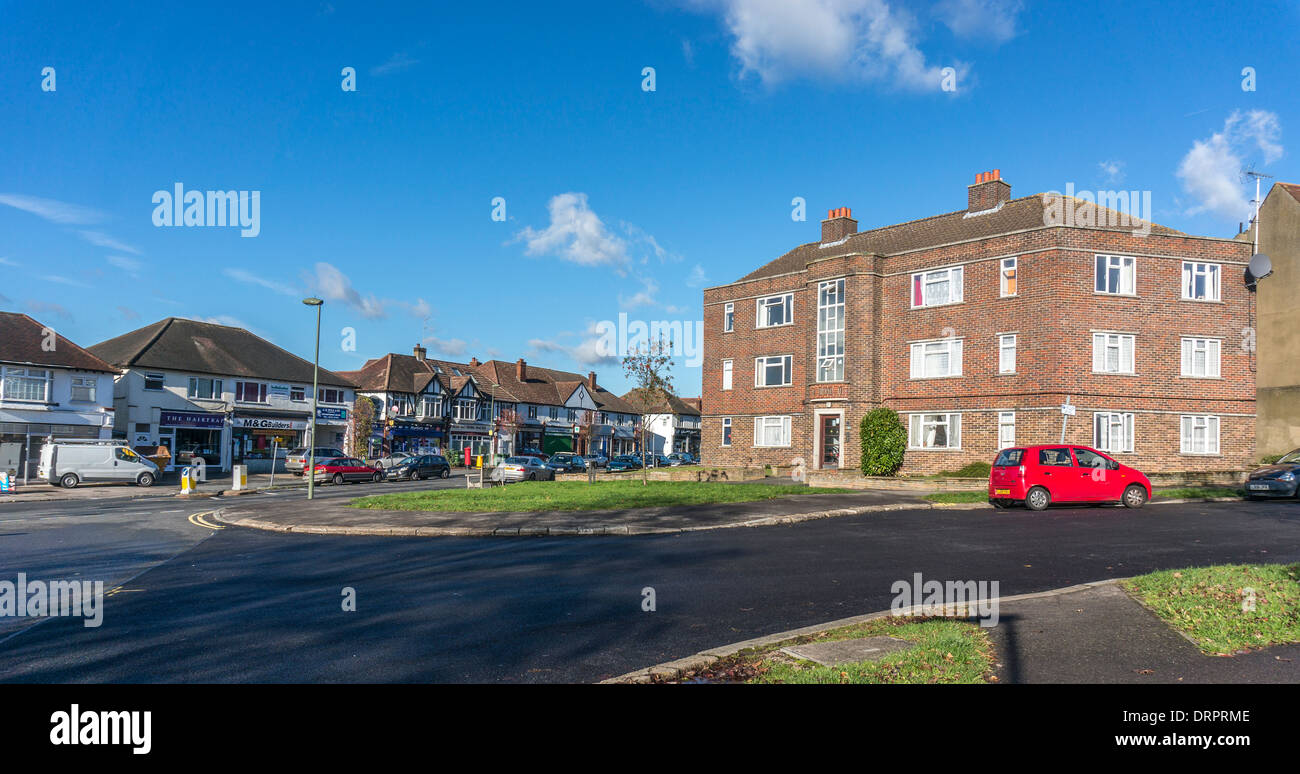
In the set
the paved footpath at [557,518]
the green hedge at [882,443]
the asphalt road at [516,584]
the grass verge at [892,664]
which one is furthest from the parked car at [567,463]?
the grass verge at [892,664]

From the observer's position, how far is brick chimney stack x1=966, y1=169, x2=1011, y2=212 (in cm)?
3369

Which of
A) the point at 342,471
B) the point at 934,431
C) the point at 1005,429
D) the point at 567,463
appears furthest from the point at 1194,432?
the point at 342,471

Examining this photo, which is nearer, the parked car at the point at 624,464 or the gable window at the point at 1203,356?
the gable window at the point at 1203,356

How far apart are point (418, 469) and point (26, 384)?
19801mm

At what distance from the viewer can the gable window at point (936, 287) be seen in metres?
31.9

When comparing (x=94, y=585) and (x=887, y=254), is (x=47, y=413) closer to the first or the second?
(x=94, y=585)

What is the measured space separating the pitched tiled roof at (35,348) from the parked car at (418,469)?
15.8 m

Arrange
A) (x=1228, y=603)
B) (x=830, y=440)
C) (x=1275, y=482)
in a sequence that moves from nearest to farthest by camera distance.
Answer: (x=1228, y=603) < (x=1275, y=482) < (x=830, y=440)

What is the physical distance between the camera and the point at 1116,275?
29094 millimetres

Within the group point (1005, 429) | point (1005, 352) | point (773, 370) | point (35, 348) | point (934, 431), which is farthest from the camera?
point (35, 348)

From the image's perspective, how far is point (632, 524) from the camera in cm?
1698

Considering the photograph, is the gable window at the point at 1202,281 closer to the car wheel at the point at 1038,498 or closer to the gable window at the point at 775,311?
the car wheel at the point at 1038,498

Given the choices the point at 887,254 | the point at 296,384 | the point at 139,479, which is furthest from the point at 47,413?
the point at 887,254

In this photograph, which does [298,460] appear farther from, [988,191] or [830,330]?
[988,191]
